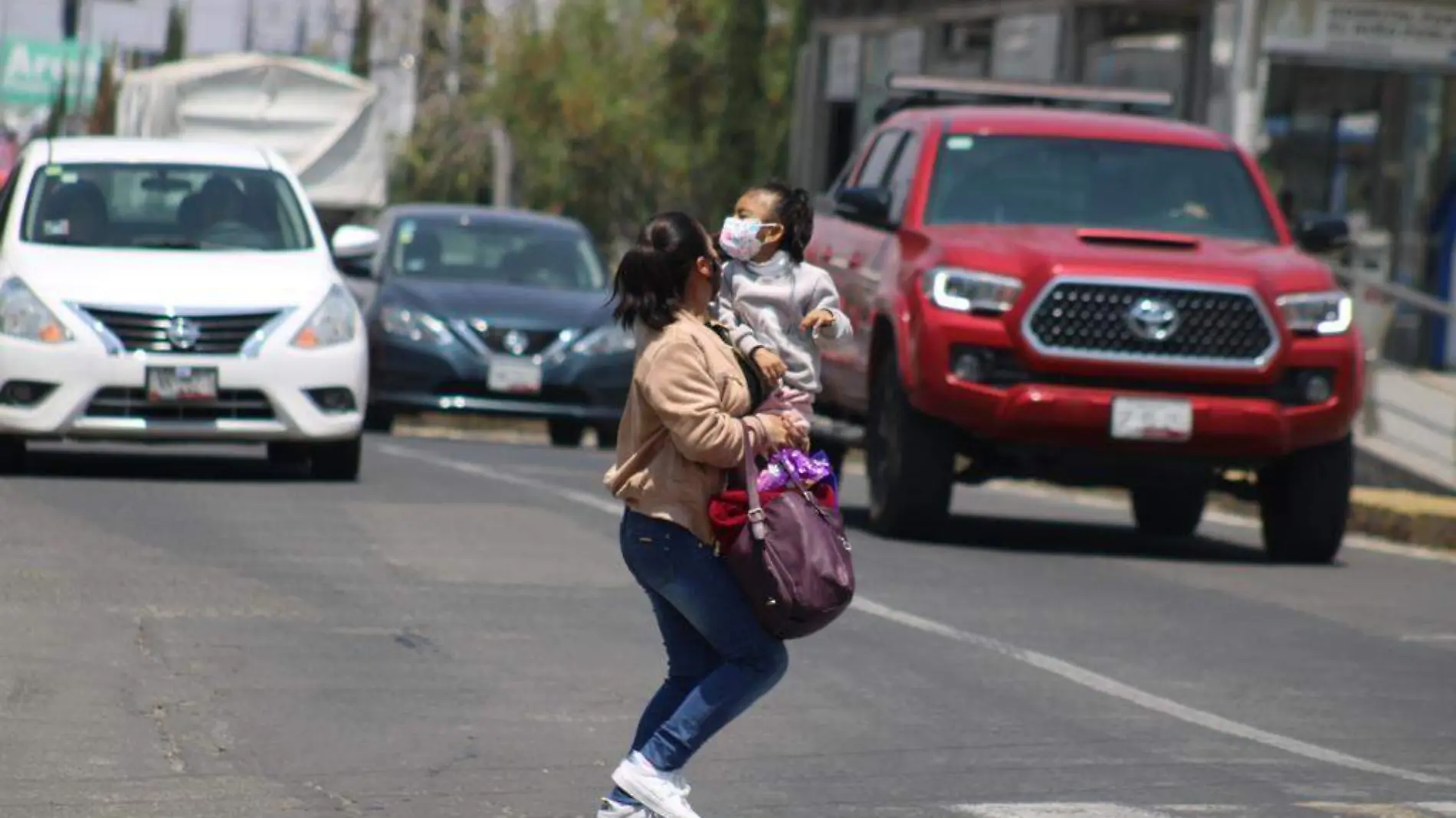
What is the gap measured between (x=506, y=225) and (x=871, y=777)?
1504 cm

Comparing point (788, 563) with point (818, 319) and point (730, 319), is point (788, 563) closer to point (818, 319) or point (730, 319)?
point (730, 319)

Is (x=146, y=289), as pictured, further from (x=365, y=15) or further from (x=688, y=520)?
(x=365, y=15)

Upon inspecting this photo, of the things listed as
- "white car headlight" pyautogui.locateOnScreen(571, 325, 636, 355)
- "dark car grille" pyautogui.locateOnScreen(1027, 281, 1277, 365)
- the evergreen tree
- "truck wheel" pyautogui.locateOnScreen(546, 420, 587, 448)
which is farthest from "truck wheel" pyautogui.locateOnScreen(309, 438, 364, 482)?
the evergreen tree

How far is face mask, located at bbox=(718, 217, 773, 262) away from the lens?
751 cm

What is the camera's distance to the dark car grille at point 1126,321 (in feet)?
46.7

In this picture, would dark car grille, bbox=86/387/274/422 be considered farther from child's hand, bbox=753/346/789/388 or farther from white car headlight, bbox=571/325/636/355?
child's hand, bbox=753/346/789/388

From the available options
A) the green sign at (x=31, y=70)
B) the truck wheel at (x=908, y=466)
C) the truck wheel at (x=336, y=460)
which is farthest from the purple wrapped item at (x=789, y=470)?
the green sign at (x=31, y=70)

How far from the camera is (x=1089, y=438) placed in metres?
14.4

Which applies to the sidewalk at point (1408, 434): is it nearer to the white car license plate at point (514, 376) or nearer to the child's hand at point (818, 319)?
the white car license plate at point (514, 376)

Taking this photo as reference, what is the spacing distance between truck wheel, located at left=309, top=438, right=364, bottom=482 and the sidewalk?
7631mm

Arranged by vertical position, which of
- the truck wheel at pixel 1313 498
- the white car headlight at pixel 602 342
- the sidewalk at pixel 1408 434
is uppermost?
the truck wheel at pixel 1313 498

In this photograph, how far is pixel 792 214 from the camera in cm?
819

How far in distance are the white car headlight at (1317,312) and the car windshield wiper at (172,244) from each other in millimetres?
5382

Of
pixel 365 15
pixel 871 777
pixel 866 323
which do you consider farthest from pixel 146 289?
pixel 365 15
